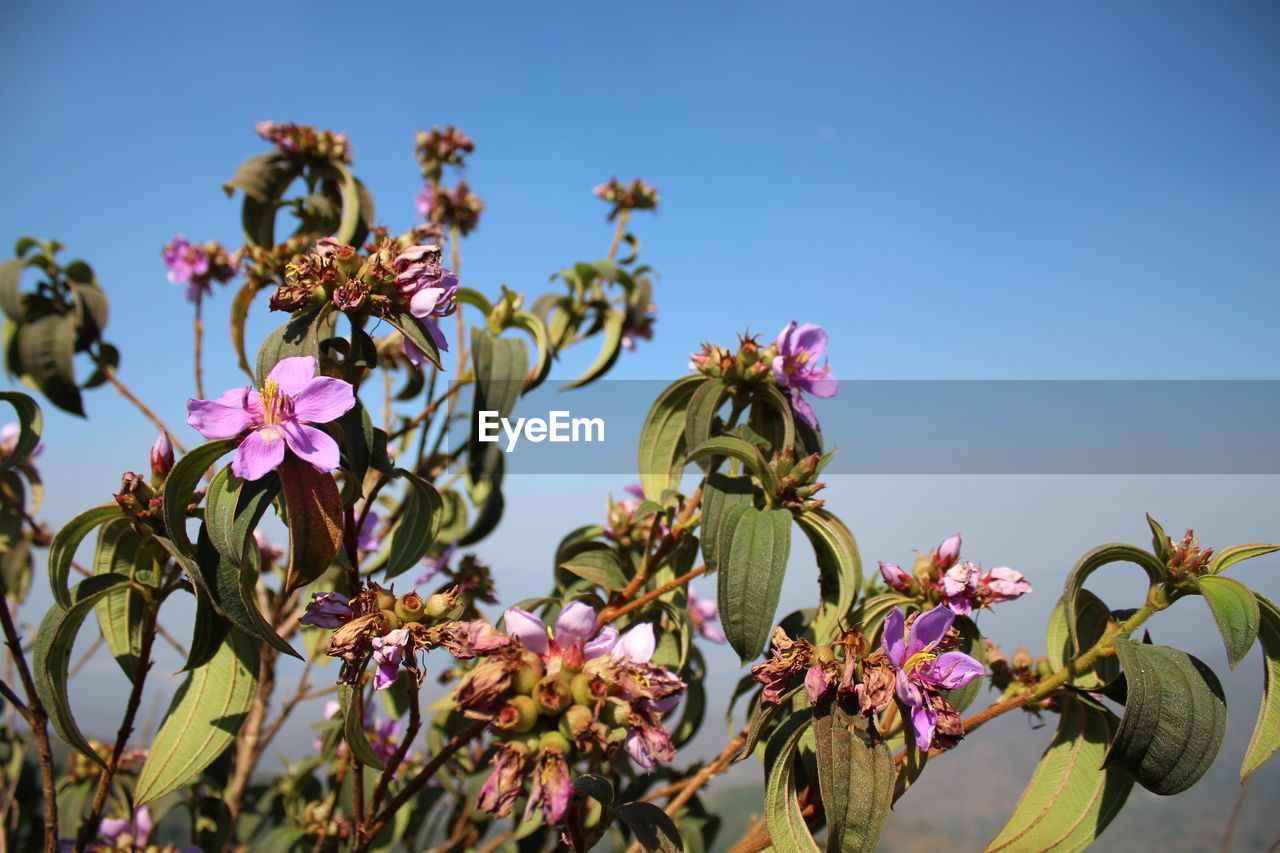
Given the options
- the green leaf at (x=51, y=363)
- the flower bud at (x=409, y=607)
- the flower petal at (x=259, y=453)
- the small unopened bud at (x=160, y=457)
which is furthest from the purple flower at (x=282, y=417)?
the green leaf at (x=51, y=363)

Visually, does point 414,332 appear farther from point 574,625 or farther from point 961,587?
point 961,587

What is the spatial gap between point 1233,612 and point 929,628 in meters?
0.55

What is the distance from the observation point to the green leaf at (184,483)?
1.31 m

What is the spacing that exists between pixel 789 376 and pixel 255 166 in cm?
209

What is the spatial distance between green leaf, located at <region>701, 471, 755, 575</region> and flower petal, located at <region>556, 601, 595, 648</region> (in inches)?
19.4

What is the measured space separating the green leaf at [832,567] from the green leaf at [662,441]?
1.38 feet

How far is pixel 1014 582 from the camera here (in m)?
1.69

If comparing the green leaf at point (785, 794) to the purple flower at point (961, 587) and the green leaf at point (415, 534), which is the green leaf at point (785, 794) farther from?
the green leaf at point (415, 534)

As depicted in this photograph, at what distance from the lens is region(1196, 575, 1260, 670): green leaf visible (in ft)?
4.26

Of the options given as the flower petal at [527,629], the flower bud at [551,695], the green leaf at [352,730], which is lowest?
the green leaf at [352,730]

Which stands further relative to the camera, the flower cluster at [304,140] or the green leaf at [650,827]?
the flower cluster at [304,140]

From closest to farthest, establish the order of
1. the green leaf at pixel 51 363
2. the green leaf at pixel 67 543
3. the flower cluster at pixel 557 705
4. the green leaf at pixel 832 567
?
the flower cluster at pixel 557 705 < the green leaf at pixel 67 543 < the green leaf at pixel 832 567 < the green leaf at pixel 51 363

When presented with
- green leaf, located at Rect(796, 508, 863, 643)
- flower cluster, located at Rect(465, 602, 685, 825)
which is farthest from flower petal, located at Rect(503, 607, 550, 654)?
green leaf, located at Rect(796, 508, 863, 643)

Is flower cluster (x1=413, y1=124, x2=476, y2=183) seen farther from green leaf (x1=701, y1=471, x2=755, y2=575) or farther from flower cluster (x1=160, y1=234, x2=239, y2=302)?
green leaf (x1=701, y1=471, x2=755, y2=575)
